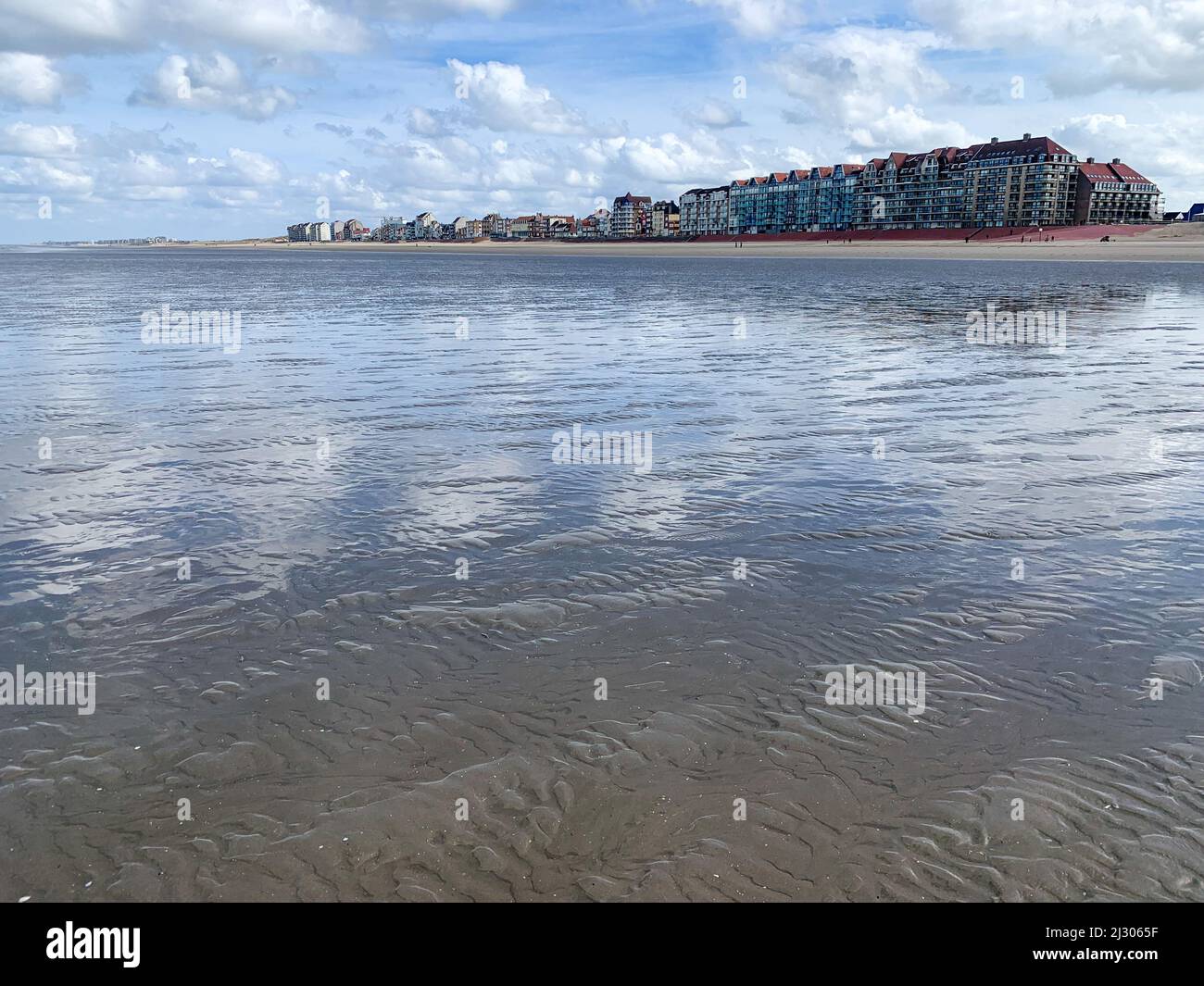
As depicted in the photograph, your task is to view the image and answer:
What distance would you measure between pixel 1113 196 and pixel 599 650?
195 meters

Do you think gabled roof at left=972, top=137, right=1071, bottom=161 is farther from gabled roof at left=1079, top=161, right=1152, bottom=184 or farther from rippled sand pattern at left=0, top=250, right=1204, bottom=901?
rippled sand pattern at left=0, top=250, right=1204, bottom=901

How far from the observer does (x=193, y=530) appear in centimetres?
1098

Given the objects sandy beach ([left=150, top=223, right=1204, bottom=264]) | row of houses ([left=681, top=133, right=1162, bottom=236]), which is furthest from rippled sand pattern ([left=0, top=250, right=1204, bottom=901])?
row of houses ([left=681, top=133, right=1162, bottom=236])

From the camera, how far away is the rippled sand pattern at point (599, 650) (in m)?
5.45

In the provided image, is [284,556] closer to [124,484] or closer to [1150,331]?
[124,484]

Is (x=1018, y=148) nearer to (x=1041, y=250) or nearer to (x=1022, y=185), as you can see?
(x=1022, y=185)

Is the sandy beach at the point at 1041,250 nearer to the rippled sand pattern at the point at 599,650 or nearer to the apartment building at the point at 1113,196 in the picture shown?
the apartment building at the point at 1113,196

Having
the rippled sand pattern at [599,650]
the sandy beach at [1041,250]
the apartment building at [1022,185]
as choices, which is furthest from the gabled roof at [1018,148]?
the rippled sand pattern at [599,650]

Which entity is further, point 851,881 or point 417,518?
point 417,518

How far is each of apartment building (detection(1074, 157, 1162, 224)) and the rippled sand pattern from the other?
17433 centimetres

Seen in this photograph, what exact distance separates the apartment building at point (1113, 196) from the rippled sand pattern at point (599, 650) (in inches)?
6863

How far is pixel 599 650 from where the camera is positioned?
26.3ft
